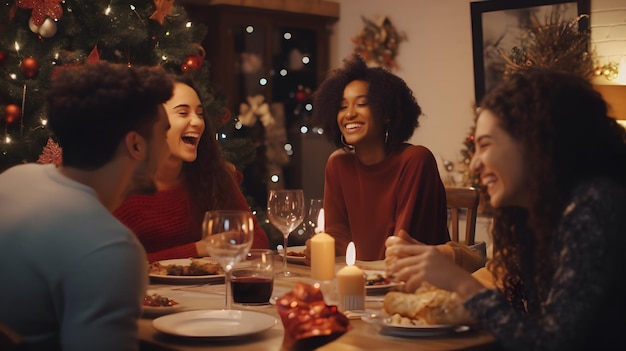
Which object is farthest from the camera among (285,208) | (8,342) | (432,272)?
(285,208)

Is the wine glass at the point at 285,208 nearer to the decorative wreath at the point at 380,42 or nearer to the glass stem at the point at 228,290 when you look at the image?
the glass stem at the point at 228,290

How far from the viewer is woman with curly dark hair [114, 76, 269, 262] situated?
9.11 feet

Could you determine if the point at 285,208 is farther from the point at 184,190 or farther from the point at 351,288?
the point at 184,190

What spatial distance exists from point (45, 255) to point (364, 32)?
5172mm

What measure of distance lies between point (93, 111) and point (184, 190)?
139 cm

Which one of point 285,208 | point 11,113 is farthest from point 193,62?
point 285,208

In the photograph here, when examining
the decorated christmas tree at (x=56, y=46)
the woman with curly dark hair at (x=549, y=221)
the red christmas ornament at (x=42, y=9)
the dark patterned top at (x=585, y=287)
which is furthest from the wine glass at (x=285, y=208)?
the red christmas ornament at (x=42, y=9)

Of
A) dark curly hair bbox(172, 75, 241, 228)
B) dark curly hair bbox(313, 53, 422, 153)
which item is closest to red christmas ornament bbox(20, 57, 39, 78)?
dark curly hair bbox(172, 75, 241, 228)

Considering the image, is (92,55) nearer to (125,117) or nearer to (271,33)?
(125,117)

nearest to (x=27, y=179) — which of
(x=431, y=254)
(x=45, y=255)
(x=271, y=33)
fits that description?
(x=45, y=255)

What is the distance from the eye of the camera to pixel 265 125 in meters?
6.00

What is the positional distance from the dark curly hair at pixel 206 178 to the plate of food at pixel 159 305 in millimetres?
1045

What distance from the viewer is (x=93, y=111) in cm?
154

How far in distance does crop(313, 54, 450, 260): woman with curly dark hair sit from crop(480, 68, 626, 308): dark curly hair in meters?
1.34
